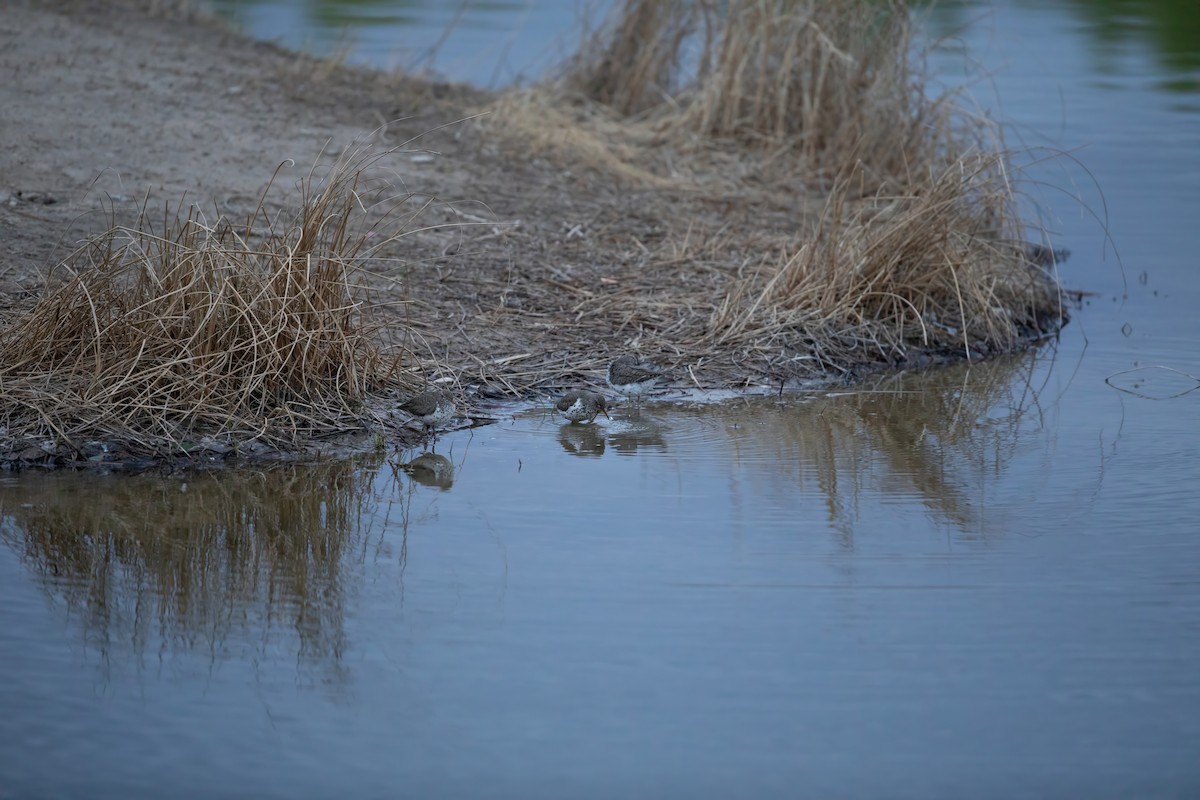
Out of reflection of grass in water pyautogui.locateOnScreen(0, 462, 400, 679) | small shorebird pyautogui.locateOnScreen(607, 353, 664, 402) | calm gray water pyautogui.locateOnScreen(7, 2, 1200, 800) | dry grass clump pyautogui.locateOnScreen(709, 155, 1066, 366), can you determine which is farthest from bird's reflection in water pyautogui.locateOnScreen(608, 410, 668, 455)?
reflection of grass in water pyautogui.locateOnScreen(0, 462, 400, 679)

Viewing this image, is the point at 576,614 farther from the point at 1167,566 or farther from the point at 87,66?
the point at 87,66

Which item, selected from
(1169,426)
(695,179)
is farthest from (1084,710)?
(695,179)

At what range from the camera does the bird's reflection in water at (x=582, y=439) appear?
4.95m

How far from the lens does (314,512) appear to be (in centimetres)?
434

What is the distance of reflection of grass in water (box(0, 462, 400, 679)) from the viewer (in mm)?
3600

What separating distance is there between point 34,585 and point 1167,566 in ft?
11.0

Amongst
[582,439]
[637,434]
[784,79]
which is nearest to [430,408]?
[582,439]

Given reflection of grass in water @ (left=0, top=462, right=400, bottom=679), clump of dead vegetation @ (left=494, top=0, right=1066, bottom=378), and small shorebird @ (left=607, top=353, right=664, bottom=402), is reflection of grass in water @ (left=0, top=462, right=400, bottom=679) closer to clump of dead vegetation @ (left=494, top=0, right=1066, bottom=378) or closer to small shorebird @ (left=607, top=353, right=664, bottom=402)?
small shorebird @ (left=607, top=353, right=664, bottom=402)

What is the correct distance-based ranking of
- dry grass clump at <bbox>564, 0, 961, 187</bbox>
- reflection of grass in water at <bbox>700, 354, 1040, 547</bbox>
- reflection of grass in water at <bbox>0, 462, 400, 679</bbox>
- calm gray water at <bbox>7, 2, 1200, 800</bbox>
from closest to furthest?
calm gray water at <bbox>7, 2, 1200, 800</bbox> < reflection of grass in water at <bbox>0, 462, 400, 679</bbox> < reflection of grass in water at <bbox>700, 354, 1040, 547</bbox> < dry grass clump at <bbox>564, 0, 961, 187</bbox>

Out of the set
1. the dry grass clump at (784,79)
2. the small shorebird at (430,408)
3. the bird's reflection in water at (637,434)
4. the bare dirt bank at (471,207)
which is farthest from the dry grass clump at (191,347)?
the dry grass clump at (784,79)

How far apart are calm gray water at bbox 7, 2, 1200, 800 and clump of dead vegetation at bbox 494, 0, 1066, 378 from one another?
26.5 inches

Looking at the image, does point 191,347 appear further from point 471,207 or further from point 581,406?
point 471,207

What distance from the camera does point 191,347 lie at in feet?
15.7

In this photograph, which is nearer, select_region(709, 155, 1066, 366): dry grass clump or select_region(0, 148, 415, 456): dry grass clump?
select_region(0, 148, 415, 456): dry grass clump
